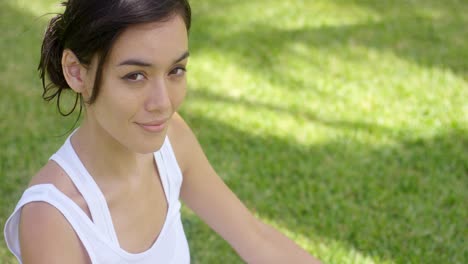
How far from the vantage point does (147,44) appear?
1842 millimetres

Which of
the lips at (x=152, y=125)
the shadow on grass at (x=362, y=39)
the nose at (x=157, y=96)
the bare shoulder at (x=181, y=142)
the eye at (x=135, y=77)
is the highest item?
the eye at (x=135, y=77)

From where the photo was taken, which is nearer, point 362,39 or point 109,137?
point 109,137

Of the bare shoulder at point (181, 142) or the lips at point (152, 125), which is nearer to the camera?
the lips at point (152, 125)

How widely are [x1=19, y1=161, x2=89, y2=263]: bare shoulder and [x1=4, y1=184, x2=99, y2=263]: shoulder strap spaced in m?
0.01

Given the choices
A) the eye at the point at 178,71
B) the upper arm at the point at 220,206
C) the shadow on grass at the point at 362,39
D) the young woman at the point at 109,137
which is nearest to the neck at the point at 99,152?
the young woman at the point at 109,137

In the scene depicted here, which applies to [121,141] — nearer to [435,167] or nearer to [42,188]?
[42,188]

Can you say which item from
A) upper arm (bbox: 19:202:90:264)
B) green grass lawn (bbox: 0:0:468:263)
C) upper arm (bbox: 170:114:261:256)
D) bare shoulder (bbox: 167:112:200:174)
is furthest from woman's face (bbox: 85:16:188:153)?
green grass lawn (bbox: 0:0:468:263)

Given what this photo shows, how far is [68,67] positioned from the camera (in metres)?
1.96

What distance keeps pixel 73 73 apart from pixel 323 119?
2.63 metres

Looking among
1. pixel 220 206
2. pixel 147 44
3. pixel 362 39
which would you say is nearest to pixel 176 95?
pixel 147 44

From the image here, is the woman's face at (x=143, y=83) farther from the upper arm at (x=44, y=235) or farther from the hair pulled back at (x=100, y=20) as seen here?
the upper arm at (x=44, y=235)

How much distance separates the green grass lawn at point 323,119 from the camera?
11.5ft

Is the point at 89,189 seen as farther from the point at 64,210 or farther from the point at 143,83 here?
the point at 143,83

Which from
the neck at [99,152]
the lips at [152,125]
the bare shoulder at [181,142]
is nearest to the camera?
the lips at [152,125]
